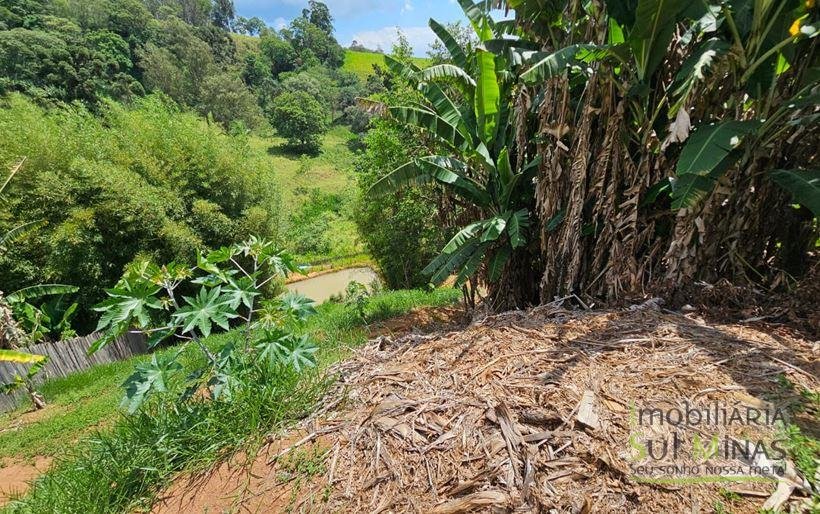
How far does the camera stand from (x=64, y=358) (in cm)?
641

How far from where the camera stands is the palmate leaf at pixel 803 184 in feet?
8.68

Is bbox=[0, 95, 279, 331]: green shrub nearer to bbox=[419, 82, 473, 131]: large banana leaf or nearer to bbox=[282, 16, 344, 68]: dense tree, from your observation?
bbox=[419, 82, 473, 131]: large banana leaf

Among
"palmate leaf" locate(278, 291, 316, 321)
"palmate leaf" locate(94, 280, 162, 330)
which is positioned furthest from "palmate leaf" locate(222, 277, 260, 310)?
"palmate leaf" locate(94, 280, 162, 330)

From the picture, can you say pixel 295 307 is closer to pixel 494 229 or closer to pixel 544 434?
pixel 544 434

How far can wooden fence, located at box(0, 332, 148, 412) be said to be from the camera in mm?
5547

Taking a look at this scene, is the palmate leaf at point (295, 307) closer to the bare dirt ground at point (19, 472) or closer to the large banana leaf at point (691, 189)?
the large banana leaf at point (691, 189)

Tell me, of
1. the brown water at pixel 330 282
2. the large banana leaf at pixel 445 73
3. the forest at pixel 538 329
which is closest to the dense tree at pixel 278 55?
the brown water at pixel 330 282

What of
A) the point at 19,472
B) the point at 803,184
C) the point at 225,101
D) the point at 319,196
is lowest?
the point at 19,472

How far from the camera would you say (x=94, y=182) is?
7.68 m

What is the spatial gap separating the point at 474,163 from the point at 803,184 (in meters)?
3.08

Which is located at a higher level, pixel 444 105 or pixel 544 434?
pixel 444 105

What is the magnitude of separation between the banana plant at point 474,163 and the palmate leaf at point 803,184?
6.94 feet

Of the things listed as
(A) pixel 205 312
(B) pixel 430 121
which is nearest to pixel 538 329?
(A) pixel 205 312

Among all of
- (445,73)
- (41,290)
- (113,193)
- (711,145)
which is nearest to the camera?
(711,145)
